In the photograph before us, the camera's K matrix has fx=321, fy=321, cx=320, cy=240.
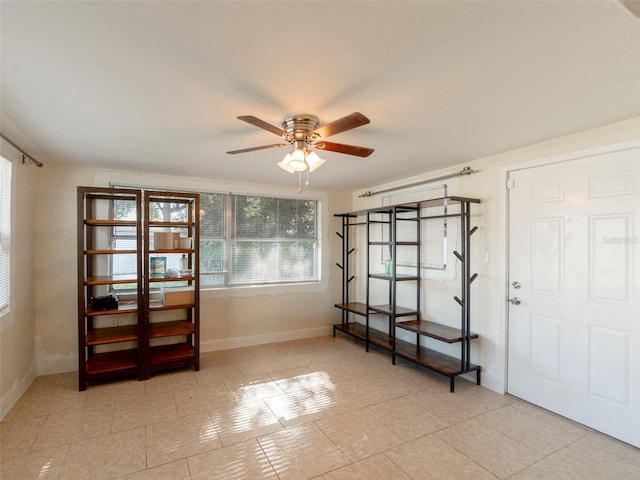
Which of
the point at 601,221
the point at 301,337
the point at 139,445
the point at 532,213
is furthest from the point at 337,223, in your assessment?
the point at 139,445

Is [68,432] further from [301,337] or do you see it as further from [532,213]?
[532,213]

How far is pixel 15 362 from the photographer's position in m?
2.81

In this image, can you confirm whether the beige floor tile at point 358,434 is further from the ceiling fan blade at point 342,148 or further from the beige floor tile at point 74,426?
the ceiling fan blade at point 342,148

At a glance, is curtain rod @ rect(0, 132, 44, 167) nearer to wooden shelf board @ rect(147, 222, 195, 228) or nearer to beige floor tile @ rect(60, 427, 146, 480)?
wooden shelf board @ rect(147, 222, 195, 228)

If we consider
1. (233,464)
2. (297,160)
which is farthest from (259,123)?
(233,464)

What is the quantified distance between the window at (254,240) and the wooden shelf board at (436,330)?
69.3 inches

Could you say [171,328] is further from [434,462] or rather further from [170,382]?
[434,462]

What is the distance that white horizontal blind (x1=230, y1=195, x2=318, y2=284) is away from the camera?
14.5 feet

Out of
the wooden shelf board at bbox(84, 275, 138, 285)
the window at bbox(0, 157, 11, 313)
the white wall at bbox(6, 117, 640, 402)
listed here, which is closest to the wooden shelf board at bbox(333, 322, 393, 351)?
the white wall at bbox(6, 117, 640, 402)

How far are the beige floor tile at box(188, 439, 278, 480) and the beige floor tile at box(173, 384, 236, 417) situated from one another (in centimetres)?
63

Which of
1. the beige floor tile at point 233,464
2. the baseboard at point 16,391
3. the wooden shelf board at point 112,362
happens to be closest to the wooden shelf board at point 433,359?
the beige floor tile at point 233,464

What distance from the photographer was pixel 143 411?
2678mm

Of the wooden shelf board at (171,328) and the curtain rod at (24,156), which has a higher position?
the curtain rod at (24,156)

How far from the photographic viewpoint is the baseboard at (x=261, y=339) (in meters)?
4.17
